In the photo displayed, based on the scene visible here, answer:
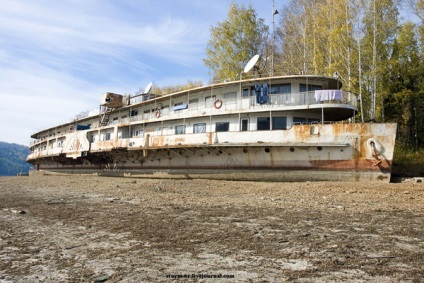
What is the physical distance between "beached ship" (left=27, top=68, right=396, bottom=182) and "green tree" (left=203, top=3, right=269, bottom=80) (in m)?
12.0

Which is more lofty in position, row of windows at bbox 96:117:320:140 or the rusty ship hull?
row of windows at bbox 96:117:320:140

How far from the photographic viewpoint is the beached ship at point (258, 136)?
1536cm

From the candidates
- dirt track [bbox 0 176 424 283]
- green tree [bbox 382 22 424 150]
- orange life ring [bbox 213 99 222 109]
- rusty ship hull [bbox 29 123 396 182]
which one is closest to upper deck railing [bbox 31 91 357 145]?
orange life ring [bbox 213 99 222 109]

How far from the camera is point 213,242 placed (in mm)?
5078

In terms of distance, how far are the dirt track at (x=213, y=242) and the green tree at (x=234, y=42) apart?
1099 inches

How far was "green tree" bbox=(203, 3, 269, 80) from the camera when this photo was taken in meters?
34.8

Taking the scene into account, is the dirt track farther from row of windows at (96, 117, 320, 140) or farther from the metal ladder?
the metal ladder

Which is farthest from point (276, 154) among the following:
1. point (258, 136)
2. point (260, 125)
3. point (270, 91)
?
point (270, 91)

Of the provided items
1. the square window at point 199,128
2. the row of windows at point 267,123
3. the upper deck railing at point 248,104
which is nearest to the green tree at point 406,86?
the upper deck railing at point 248,104

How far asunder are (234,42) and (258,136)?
21.0 metres

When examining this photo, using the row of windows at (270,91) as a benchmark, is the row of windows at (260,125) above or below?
below

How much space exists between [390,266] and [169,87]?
5382 cm

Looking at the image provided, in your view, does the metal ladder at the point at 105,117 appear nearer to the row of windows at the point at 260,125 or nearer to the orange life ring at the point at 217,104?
the row of windows at the point at 260,125

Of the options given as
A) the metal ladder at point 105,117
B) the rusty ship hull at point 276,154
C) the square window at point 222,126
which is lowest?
the rusty ship hull at point 276,154
